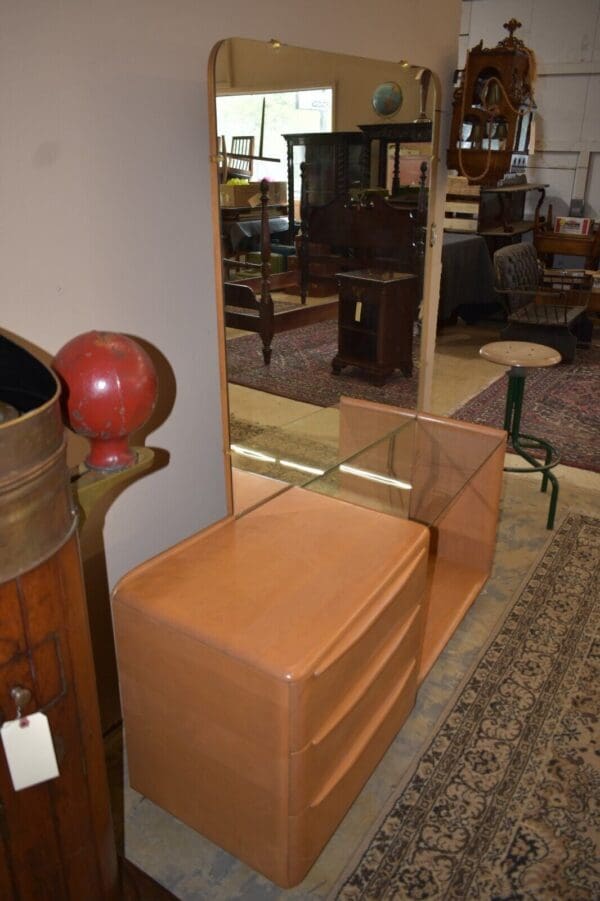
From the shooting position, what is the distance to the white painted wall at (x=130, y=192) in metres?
1.29

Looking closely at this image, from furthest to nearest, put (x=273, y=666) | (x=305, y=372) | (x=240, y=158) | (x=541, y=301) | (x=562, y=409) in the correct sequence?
(x=541, y=301), (x=562, y=409), (x=305, y=372), (x=240, y=158), (x=273, y=666)

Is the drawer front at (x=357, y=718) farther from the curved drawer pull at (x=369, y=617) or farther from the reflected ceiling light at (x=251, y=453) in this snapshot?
the reflected ceiling light at (x=251, y=453)

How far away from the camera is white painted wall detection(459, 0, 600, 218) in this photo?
6695 millimetres

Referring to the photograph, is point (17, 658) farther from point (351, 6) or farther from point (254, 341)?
point (351, 6)

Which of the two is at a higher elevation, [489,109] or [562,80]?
[562,80]

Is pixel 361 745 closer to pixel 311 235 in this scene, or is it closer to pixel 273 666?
pixel 273 666

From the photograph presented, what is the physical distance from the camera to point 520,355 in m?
2.93

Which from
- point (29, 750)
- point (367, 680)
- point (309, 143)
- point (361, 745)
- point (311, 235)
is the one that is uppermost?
point (309, 143)

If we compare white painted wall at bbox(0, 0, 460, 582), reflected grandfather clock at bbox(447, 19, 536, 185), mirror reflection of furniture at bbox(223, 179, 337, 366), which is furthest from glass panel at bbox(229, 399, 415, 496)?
reflected grandfather clock at bbox(447, 19, 536, 185)

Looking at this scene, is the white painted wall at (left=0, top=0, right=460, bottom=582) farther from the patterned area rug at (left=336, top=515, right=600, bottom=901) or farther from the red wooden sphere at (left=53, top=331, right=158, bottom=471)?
the patterned area rug at (left=336, top=515, right=600, bottom=901)

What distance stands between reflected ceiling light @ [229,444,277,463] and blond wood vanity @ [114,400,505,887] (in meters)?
0.13

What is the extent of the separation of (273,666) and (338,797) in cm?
49

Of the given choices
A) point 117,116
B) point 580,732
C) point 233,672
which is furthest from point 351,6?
point 580,732

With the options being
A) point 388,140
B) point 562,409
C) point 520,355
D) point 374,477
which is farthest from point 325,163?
point 562,409
